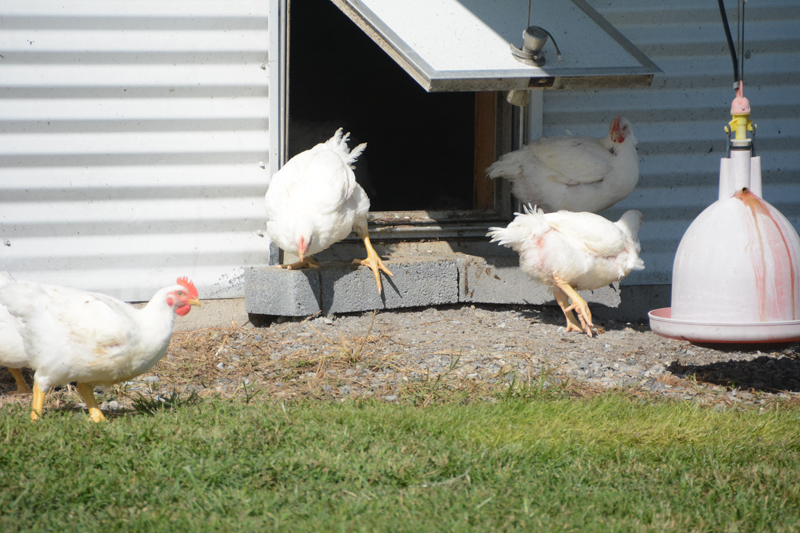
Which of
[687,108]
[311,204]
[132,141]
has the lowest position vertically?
[311,204]

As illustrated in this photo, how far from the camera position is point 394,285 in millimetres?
5762

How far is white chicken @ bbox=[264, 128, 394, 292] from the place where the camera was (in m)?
5.12

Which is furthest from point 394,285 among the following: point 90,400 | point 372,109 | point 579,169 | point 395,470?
point 372,109

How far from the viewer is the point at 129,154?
5.55 metres

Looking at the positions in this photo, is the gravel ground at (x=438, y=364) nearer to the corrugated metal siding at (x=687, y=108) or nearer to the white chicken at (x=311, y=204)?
the white chicken at (x=311, y=204)

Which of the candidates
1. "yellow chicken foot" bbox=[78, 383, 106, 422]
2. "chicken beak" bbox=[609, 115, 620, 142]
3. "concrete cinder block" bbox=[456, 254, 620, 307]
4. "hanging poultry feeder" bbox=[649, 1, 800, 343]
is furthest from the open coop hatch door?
"yellow chicken foot" bbox=[78, 383, 106, 422]

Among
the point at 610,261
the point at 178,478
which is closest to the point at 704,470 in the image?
the point at 178,478

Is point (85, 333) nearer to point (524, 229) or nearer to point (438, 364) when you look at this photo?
point (438, 364)

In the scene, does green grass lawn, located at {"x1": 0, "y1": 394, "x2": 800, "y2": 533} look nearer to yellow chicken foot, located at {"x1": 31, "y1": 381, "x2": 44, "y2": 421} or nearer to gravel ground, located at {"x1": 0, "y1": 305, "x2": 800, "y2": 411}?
yellow chicken foot, located at {"x1": 31, "y1": 381, "x2": 44, "y2": 421}

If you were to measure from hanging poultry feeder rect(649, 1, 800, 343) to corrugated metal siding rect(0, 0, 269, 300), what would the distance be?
3.52 meters

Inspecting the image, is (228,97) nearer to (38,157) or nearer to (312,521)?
(38,157)

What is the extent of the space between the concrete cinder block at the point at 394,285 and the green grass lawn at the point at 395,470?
2.14 meters

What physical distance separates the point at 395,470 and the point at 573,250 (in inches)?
114

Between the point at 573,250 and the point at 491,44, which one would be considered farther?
the point at 573,250
